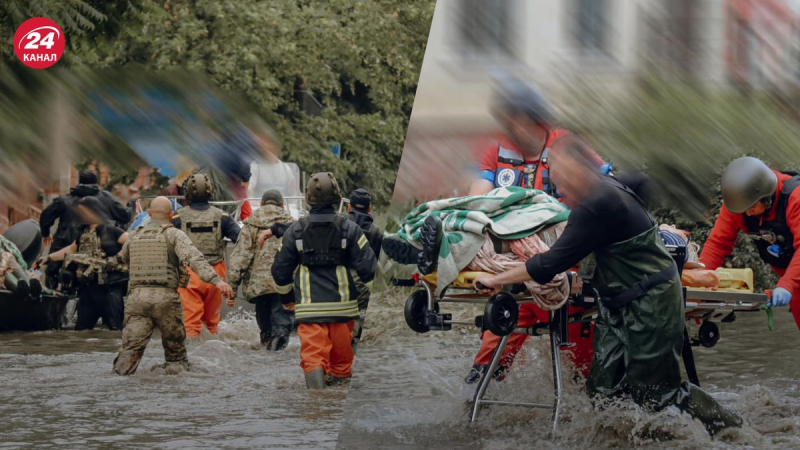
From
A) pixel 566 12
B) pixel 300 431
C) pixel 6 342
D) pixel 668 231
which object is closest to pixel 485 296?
pixel 668 231

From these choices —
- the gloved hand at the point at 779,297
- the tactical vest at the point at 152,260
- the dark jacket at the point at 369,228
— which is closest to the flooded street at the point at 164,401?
the tactical vest at the point at 152,260

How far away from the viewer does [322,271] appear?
26.5 feet

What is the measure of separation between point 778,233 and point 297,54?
26.0 ft

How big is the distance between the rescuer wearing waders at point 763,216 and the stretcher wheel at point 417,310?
157 centimetres

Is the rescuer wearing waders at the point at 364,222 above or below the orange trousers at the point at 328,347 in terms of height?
above

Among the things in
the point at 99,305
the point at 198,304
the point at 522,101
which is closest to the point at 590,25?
the point at 522,101

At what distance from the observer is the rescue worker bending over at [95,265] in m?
13.0

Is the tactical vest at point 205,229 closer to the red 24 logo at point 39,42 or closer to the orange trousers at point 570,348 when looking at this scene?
the red 24 logo at point 39,42

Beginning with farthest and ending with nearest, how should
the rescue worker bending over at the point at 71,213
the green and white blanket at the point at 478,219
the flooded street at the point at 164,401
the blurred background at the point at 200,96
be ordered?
the rescue worker bending over at the point at 71,213, the blurred background at the point at 200,96, the flooded street at the point at 164,401, the green and white blanket at the point at 478,219

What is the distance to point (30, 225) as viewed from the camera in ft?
43.1

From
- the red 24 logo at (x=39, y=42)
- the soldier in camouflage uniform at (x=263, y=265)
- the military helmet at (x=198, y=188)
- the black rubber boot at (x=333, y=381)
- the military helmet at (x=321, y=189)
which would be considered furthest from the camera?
the red 24 logo at (x=39, y=42)

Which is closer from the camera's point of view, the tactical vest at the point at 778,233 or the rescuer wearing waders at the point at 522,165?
the rescuer wearing waders at the point at 522,165

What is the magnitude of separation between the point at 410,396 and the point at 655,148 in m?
2.17

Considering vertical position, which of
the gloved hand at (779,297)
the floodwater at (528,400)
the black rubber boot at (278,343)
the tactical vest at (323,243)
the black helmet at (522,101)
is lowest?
the floodwater at (528,400)
